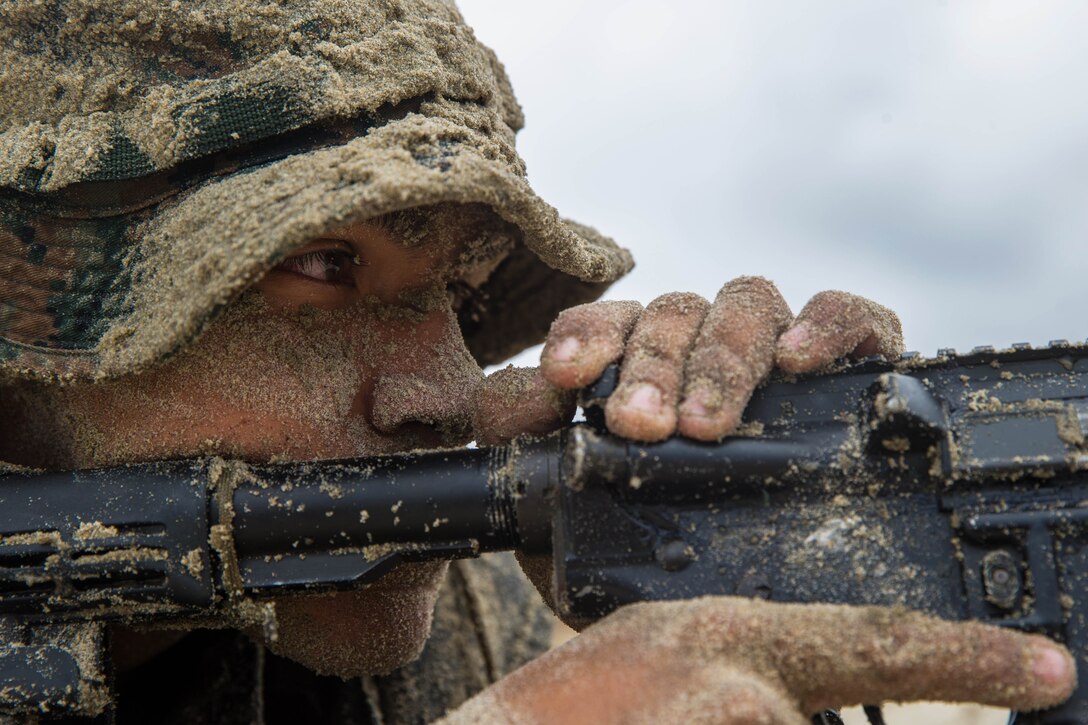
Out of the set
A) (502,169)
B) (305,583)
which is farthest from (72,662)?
(502,169)

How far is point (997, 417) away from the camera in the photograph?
3.26ft

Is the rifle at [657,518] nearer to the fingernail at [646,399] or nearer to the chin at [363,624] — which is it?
the fingernail at [646,399]

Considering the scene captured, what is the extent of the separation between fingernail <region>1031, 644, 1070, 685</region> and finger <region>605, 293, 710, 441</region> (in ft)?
1.32

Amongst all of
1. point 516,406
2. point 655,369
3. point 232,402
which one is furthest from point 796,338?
point 232,402

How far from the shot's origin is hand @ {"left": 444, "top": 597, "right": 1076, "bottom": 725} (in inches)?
34.6

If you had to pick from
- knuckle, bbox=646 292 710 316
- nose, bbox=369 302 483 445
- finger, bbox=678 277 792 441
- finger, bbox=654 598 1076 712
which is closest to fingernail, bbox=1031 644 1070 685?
finger, bbox=654 598 1076 712

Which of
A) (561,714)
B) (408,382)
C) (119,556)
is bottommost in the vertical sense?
(561,714)

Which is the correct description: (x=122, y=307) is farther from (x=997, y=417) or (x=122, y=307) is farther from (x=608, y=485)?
(x=997, y=417)

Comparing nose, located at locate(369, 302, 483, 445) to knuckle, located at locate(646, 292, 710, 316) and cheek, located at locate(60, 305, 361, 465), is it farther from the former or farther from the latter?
knuckle, located at locate(646, 292, 710, 316)

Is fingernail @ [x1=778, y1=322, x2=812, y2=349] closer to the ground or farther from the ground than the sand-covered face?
closer to the ground

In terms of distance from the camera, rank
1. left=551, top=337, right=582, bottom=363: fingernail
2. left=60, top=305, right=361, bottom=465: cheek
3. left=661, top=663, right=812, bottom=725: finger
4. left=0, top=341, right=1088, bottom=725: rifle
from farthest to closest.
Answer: left=60, top=305, right=361, bottom=465: cheek, left=551, top=337, right=582, bottom=363: fingernail, left=0, top=341, right=1088, bottom=725: rifle, left=661, top=663, right=812, bottom=725: finger

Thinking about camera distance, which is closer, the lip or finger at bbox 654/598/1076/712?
finger at bbox 654/598/1076/712

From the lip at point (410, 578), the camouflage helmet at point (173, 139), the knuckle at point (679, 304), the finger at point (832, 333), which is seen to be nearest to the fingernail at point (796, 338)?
the finger at point (832, 333)

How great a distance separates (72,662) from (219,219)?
57 cm
